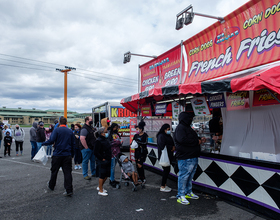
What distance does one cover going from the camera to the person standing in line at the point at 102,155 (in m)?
4.83

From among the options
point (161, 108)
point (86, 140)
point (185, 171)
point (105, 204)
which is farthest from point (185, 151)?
point (161, 108)

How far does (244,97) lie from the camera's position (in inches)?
207

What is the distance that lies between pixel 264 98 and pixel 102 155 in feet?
13.6

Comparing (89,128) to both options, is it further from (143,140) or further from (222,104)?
(222,104)

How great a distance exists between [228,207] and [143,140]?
256cm

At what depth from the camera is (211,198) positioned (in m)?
4.67

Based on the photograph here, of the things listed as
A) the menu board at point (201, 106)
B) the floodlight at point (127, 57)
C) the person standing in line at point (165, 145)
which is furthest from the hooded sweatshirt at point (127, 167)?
the floodlight at point (127, 57)

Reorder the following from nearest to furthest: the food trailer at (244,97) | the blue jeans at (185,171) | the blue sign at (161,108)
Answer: the food trailer at (244,97) < the blue jeans at (185,171) < the blue sign at (161,108)

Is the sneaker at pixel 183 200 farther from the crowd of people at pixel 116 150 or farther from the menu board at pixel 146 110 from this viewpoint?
the menu board at pixel 146 110

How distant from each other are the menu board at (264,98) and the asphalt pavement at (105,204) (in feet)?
8.09

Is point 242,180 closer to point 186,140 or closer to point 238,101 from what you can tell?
point 186,140

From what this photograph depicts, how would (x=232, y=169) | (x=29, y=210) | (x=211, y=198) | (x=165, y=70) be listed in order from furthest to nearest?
1. (x=165, y=70)
2. (x=211, y=198)
3. (x=232, y=169)
4. (x=29, y=210)

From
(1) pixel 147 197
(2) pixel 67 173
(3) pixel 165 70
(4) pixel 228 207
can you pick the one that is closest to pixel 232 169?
(4) pixel 228 207

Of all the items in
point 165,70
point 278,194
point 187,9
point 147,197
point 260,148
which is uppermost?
point 187,9
